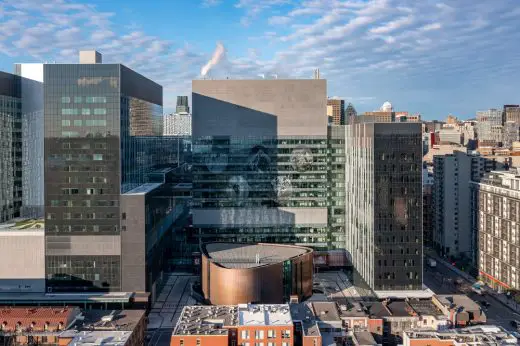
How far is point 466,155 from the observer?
134 meters

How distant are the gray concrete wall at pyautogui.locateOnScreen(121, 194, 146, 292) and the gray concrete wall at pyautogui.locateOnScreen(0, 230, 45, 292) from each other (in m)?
13.0

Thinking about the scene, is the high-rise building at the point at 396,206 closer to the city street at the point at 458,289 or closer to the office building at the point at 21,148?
the city street at the point at 458,289

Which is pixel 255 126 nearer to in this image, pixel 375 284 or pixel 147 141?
pixel 147 141

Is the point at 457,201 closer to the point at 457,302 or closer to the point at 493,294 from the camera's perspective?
the point at 493,294

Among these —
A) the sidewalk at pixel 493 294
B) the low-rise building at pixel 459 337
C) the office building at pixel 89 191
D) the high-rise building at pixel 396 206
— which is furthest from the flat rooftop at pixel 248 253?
the sidewalk at pixel 493 294

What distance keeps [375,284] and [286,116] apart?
41.6 meters

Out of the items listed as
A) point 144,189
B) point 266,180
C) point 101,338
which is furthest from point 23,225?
point 266,180

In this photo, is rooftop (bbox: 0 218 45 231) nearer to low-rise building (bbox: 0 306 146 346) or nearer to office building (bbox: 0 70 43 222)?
office building (bbox: 0 70 43 222)

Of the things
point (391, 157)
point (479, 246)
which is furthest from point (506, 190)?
point (391, 157)

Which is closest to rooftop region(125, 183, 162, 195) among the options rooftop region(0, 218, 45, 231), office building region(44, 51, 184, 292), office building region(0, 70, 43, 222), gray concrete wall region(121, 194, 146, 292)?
office building region(44, 51, 184, 292)

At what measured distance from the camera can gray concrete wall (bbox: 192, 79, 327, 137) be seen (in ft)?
371

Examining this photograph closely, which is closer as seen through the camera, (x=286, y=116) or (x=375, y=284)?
(x=375, y=284)

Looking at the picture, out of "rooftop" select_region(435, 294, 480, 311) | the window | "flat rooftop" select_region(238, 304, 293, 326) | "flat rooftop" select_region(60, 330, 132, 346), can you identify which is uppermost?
the window

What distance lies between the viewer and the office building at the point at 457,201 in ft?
433
